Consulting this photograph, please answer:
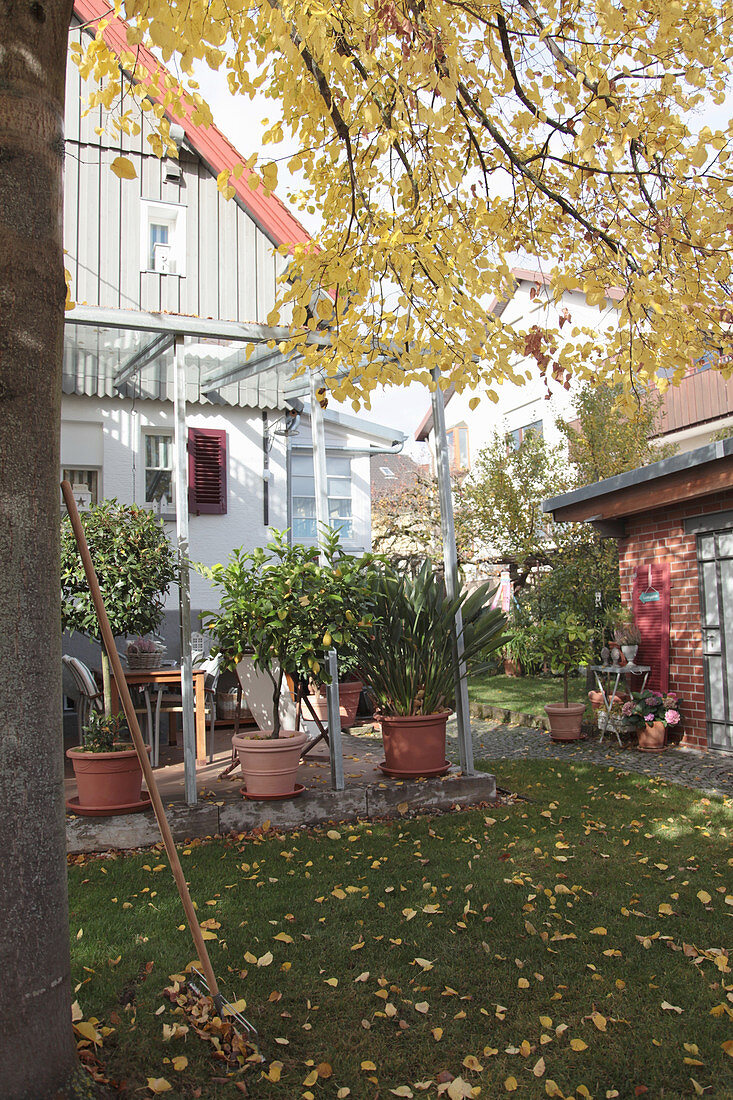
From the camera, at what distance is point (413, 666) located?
570 centimetres

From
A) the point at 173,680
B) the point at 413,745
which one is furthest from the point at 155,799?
the point at 173,680

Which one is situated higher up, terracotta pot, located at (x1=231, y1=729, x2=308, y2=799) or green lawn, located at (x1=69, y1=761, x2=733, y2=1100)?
terracotta pot, located at (x1=231, y1=729, x2=308, y2=799)

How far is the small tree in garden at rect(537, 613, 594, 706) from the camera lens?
859cm

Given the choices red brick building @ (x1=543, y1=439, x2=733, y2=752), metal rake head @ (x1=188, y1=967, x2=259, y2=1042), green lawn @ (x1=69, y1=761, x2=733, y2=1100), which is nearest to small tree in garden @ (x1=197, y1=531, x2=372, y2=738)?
green lawn @ (x1=69, y1=761, x2=733, y2=1100)

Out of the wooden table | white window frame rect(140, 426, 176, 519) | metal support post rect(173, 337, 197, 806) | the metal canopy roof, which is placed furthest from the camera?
white window frame rect(140, 426, 176, 519)

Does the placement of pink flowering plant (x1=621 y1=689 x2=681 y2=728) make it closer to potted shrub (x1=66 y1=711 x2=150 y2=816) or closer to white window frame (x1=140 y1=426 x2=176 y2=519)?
potted shrub (x1=66 y1=711 x2=150 y2=816)

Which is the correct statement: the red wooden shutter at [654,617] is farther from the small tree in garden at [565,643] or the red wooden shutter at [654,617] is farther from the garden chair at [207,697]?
the garden chair at [207,697]

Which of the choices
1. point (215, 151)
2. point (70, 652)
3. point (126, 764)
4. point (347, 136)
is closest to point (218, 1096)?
point (126, 764)

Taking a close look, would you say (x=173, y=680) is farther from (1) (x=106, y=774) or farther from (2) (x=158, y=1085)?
(2) (x=158, y=1085)

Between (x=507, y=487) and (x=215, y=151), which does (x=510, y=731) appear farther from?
(x=215, y=151)

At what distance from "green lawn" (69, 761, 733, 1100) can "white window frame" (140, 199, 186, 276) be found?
6.94m

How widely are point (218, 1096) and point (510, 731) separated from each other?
25.3 ft

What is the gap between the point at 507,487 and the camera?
1430cm

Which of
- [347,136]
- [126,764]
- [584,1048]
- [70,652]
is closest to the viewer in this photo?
[584,1048]
